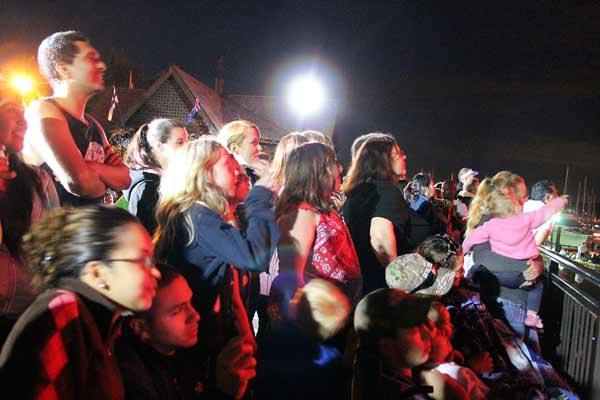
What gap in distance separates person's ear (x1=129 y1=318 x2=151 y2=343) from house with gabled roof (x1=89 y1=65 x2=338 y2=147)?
19.5 metres

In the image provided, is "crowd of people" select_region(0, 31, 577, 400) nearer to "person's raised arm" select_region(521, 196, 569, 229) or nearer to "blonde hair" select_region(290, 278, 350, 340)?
"blonde hair" select_region(290, 278, 350, 340)

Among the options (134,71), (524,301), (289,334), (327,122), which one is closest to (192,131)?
(327,122)

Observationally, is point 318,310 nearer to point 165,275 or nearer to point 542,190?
point 165,275

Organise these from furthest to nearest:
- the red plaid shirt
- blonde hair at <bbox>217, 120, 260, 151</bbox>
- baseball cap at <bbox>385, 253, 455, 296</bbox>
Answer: blonde hair at <bbox>217, 120, 260, 151</bbox> < baseball cap at <bbox>385, 253, 455, 296</bbox> < the red plaid shirt

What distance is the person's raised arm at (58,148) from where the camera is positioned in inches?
91.7

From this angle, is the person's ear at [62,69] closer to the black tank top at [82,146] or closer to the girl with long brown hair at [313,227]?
the black tank top at [82,146]

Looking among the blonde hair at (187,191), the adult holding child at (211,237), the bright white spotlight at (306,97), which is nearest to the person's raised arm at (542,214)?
the adult holding child at (211,237)

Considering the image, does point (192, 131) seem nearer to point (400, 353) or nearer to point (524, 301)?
point (524, 301)

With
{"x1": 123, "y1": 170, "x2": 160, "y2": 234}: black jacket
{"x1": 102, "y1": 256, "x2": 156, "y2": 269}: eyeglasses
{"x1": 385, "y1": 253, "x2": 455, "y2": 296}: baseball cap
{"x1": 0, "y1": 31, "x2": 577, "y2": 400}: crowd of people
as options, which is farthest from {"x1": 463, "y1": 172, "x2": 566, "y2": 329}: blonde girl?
{"x1": 102, "y1": 256, "x2": 156, "y2": 269}: eyeglasses

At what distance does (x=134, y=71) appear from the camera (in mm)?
45438

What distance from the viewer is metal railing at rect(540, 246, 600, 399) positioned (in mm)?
3654

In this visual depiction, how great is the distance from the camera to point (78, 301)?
147cm

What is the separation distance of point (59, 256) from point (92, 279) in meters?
0.13

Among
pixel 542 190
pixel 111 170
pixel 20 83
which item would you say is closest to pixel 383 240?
pixel 111 170
